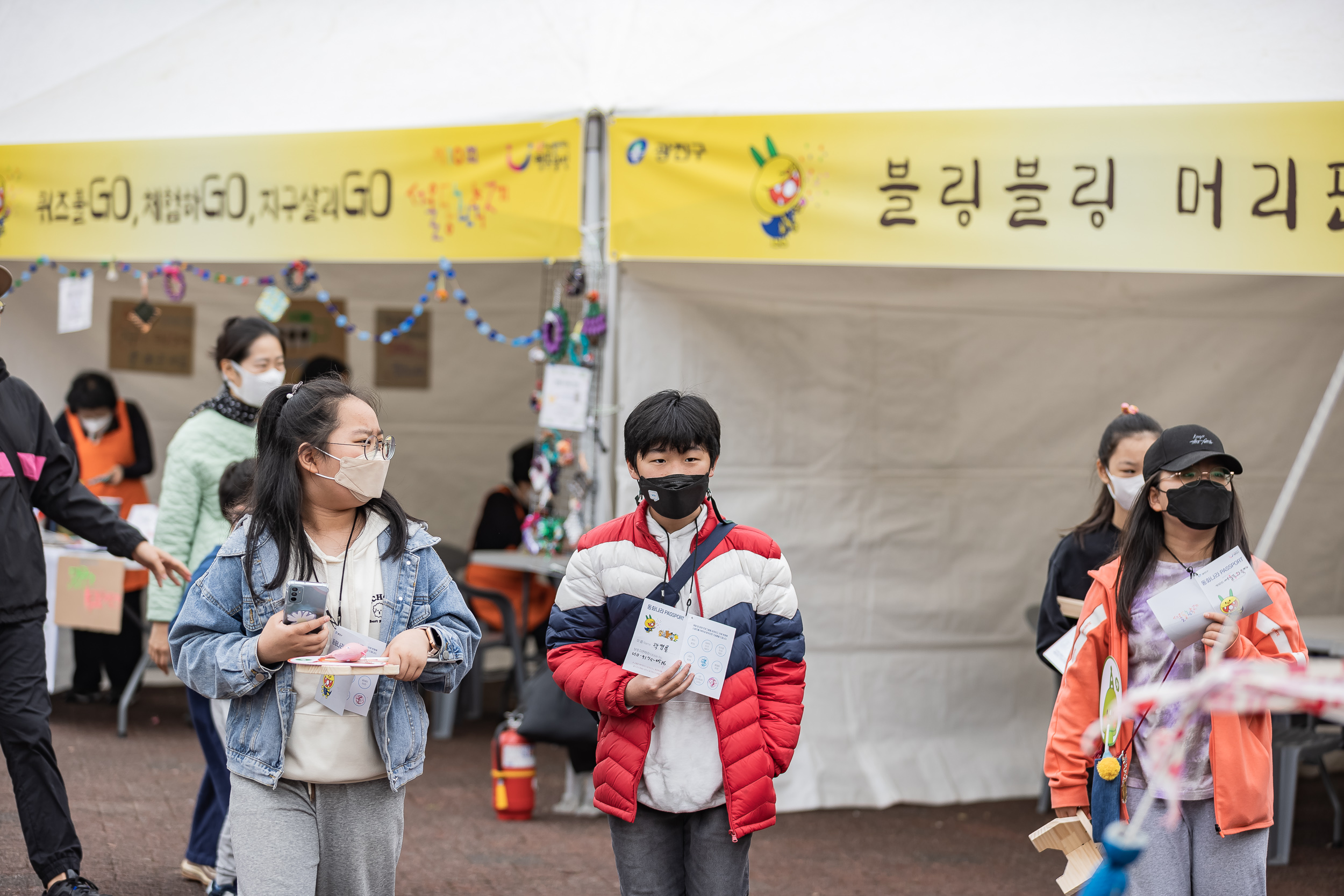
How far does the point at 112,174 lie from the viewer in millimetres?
5793

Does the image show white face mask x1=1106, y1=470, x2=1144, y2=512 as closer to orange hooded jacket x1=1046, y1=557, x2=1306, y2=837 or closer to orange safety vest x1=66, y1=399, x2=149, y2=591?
orange hooded jacket x1=1046, y1=557, x2=1306, y2=837

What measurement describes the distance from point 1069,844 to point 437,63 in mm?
4177

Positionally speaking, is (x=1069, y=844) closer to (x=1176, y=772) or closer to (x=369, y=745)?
(x=1176, y=772)

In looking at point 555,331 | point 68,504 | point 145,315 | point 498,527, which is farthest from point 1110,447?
point 145,315

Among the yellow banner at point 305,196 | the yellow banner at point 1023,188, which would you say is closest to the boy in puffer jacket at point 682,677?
the yellow banner at point 1023,188

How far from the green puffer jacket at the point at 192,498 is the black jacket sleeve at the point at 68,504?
23cm

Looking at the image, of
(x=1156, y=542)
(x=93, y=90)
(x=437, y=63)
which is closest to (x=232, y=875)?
(x=1156, y=542)

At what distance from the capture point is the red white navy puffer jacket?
2.93 metres

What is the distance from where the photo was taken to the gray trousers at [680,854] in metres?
2.94

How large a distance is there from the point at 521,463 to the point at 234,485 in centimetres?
360

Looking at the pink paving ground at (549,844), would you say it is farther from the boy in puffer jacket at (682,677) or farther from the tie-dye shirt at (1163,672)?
the tie-dye shirt at (1163,672)

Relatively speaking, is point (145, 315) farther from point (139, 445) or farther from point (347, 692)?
point (347, 692)

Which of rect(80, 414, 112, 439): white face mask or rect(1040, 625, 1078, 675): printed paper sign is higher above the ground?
rect(80, 414, 112, 439): white face mask

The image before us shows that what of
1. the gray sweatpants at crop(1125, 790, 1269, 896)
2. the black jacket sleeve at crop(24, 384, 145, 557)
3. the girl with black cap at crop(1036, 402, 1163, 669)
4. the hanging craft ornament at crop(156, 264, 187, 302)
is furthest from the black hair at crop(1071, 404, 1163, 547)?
the hanging craft ornament at crop(156, 264, 187, 302)
